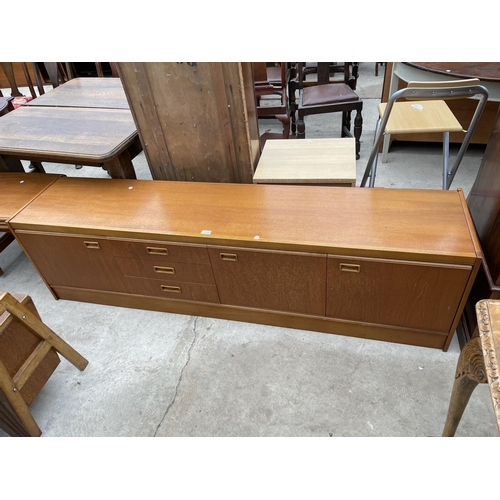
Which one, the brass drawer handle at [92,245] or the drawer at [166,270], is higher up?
the brass drawer handle at [92,245]

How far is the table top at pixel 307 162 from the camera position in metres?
1.70

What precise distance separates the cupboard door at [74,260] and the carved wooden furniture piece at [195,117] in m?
0.53

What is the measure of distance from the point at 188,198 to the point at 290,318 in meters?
0.74

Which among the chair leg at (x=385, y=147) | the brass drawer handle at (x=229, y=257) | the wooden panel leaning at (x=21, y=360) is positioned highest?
the brass drawer handle at (x=229, y=257)

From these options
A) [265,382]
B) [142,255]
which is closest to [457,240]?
[265,382]

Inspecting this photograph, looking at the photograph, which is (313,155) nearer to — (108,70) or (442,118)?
(442,118)

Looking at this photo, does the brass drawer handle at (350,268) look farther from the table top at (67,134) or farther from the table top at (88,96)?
the table top at (88,96)

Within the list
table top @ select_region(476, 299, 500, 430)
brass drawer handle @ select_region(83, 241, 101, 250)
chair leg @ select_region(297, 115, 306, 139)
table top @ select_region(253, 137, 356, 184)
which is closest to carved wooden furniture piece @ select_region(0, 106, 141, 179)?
brass drawer handle @ select_region(83, 241, 101, 250)

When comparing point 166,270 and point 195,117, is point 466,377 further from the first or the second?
point 195,117

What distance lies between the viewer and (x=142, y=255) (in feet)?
5.25

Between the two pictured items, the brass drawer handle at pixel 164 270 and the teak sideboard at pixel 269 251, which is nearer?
the teak sideboard at pixel 269 251

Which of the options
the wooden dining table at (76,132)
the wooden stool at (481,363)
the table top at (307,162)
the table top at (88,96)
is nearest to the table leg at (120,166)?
the wooden dining table at (76,132)

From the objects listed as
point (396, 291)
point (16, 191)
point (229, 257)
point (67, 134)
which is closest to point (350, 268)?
point (396, 291)

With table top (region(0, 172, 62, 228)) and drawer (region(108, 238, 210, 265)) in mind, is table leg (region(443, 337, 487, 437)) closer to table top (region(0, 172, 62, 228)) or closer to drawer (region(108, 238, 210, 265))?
drawer (region(108, 238, 210, 265))
